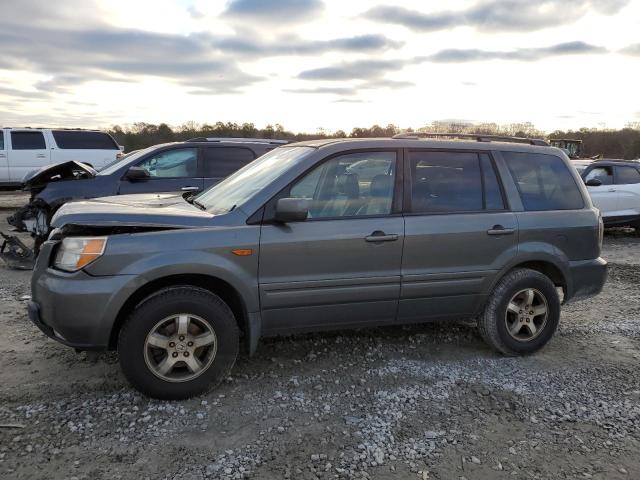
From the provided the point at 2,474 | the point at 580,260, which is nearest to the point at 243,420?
the point at 2,474

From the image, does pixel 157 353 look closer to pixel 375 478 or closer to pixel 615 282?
pixel 375 478

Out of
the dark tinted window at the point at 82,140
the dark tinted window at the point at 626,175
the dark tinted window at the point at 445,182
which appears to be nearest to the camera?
the dark tinted window at the point at 445,182

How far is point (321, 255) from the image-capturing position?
12.4 ft

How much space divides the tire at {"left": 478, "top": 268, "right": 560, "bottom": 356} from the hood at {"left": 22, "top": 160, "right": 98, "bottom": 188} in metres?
6.03

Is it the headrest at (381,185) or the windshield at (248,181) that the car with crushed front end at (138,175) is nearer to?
the windshield at (248,181)

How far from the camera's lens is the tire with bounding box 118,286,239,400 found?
341 centimetres

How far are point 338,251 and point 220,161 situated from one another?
→ 481 centimetres

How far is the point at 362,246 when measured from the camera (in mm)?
3889

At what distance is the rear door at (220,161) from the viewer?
26.5 ft

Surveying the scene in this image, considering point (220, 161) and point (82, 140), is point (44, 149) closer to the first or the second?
point (82, 140)

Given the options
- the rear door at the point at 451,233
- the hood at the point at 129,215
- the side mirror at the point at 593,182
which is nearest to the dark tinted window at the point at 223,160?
the hood at the point at 129,215

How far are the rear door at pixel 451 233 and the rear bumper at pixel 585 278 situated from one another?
725 mm

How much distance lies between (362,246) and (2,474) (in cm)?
257

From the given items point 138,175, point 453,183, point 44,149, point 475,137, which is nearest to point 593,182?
point 475,137
